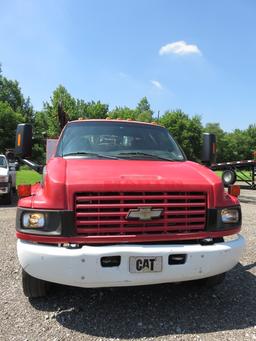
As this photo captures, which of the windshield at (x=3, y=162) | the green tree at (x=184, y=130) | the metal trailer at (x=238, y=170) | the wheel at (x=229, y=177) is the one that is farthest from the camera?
the green tree at (x=184, y=130)

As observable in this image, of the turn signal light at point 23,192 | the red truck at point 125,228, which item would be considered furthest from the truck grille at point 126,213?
the turn signal light at point 23,192

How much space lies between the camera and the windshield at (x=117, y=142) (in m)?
4.89

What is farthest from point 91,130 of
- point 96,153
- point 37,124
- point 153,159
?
point 37,124

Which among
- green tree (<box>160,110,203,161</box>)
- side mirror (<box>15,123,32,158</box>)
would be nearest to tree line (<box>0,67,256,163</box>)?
green tree (<box>160,110,203,161</box>)

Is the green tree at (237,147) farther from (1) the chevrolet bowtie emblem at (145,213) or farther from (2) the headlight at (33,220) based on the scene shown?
(2) the headlight at (33,220)

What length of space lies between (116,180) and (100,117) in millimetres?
67697

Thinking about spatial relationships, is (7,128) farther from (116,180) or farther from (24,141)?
(116,180)

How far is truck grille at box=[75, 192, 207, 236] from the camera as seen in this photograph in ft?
12.0

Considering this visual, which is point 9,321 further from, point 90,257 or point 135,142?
point 135,142

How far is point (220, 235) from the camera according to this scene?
3973 mm

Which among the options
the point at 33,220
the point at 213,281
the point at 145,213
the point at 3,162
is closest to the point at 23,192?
the point at 33,220

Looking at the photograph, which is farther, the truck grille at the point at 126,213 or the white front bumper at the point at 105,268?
the truck grille at the point at 126,213

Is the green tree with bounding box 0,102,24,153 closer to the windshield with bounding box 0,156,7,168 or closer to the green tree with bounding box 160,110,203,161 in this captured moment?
the green tree with bounding box 160,110,203,161

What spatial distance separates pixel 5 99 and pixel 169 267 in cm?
8051
